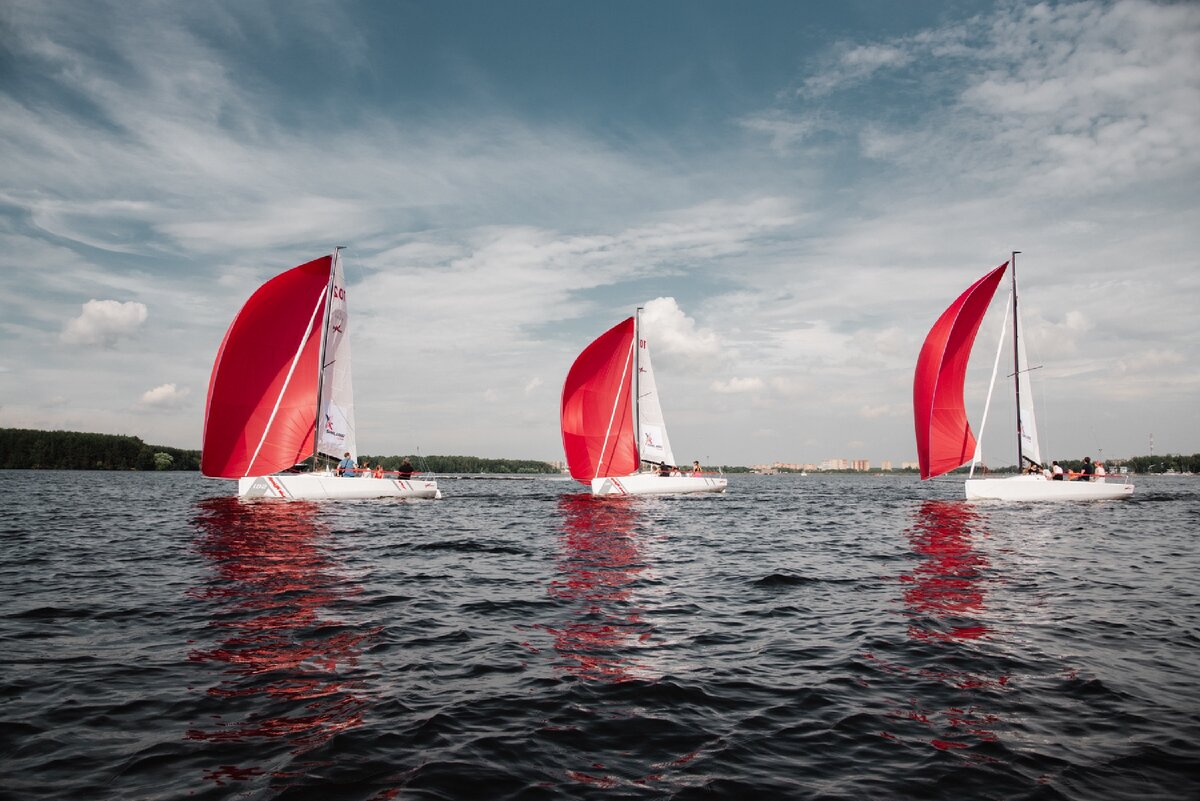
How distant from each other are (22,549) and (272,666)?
45.0 ft

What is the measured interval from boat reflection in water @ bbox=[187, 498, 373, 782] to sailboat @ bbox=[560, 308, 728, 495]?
2339cm

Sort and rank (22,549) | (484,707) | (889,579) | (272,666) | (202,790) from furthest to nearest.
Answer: (22,549)
(889,579)
(272,666)
(484,707)
(202,790)

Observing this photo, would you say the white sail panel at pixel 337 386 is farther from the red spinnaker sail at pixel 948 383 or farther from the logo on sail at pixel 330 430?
the red spinnaker sail at pixel 948 383

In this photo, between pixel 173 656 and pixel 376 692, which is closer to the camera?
pixel 376 692

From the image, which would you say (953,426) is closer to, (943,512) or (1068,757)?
(943,512)

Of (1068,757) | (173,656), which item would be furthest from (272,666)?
(1068,757)

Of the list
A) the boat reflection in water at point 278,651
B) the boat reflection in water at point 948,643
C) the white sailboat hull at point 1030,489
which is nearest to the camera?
the boat reflection in water at point 278,651

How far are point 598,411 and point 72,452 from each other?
120 meters

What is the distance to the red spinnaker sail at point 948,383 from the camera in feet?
110

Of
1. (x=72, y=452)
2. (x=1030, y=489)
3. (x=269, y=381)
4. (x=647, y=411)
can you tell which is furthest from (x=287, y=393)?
(x=72, y=452)

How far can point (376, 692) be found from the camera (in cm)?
634

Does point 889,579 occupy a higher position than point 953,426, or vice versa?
point 953,426

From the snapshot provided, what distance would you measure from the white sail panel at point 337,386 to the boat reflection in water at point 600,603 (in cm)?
1427

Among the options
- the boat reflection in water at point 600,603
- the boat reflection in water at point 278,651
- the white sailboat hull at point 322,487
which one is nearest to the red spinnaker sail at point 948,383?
the boat reflection in water at point 600,603
